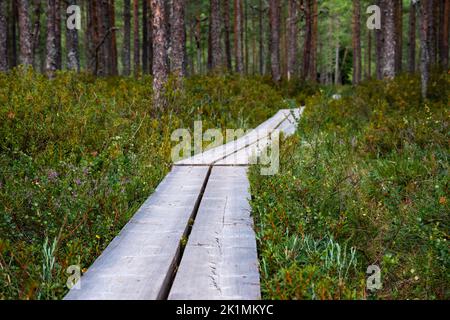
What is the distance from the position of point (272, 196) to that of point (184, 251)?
1.50m

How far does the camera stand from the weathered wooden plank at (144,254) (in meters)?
2.76

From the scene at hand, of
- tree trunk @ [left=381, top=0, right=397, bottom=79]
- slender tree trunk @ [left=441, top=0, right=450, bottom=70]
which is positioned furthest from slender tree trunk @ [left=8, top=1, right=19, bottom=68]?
slender tree trunk @ [left=441, top=0, right=450, bottom=70]

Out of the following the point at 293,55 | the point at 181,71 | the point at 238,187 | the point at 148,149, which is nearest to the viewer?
the point at 238,187

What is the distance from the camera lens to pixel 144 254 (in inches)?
133

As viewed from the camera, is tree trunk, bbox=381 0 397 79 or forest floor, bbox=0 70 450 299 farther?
tree trunk, bbox=381 0 397 79

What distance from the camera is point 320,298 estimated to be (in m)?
2.78

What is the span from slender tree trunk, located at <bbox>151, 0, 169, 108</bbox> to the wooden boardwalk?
4385 mm

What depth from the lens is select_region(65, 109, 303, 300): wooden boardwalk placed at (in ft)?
9.20

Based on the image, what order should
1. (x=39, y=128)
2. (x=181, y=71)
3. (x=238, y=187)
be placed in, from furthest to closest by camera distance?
(x=181, y=71) → (x=39, y=128) → (x=238, y=187)

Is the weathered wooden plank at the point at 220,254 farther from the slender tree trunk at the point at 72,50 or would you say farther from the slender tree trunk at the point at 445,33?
the slender tree trunk at the point at 445,33

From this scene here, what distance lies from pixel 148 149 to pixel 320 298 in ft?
15.4

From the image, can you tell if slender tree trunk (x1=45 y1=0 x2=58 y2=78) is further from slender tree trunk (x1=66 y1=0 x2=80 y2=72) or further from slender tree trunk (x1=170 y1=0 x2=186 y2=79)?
slender tree trunk (x1=170 y1=0 x2=186 y2=79)
